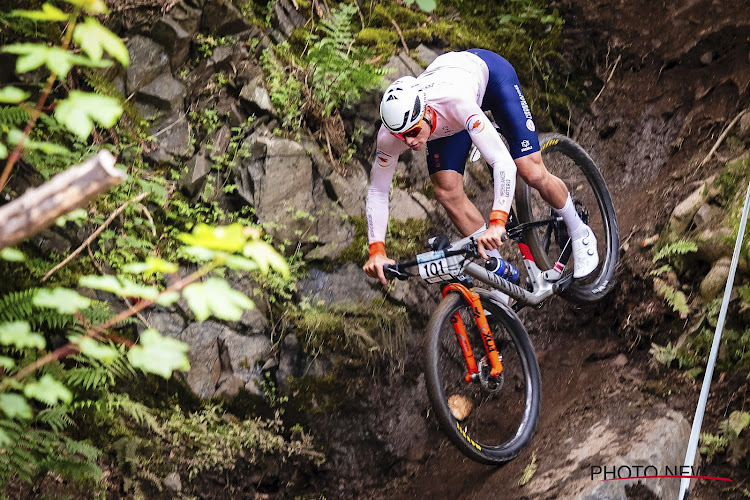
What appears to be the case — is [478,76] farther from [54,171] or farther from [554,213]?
[54,171]

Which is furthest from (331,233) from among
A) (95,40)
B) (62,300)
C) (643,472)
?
(95,40)

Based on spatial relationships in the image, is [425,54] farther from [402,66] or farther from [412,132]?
[412,132]

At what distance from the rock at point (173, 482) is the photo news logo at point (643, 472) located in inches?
113

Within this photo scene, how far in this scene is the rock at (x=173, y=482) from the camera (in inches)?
177

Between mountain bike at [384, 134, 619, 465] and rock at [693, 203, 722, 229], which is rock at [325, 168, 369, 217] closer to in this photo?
mountain bike at [384, 134, 619, 465]

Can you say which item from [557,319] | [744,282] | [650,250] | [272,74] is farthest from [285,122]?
[744,282]

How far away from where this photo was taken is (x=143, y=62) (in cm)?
541

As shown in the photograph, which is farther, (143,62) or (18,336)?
(143,62)

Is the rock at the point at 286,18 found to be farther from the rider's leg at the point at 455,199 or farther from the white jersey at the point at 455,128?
the rider's leg at the point at 455,199

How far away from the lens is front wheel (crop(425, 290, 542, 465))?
417cm

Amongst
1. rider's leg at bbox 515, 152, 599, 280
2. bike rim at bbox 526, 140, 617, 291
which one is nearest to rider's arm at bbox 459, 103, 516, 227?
rider's leg at bbox 515, 152, 599, 280

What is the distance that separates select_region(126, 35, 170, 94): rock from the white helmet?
93.7 inches

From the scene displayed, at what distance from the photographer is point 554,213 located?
5.61m

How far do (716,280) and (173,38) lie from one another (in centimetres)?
491
